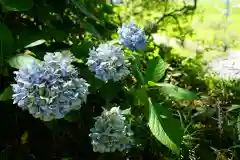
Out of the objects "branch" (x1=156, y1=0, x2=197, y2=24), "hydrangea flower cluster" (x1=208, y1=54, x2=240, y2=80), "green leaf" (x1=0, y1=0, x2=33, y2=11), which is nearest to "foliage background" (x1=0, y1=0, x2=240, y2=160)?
"green leaf" (x1=0, y1=0, x2=33, y2=11)

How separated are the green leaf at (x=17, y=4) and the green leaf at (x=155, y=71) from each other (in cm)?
27

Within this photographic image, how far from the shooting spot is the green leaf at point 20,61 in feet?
2.32

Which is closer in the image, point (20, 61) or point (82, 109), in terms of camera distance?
point (20, 61)

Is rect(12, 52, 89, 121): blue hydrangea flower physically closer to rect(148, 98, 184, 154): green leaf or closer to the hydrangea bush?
the hydrangea bush

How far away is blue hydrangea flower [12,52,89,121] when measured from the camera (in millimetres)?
635

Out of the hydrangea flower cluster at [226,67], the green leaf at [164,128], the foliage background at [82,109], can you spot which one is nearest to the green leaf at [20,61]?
the foliage background at [82,109]

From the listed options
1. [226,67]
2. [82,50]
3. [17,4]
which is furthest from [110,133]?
[226,67]

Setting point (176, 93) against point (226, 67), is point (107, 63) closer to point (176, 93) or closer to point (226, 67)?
point (176, 93)

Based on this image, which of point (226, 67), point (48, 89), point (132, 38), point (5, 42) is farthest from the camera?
point (226, 67)

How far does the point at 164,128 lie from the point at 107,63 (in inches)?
6.3

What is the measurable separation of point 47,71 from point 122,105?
277 millimetres

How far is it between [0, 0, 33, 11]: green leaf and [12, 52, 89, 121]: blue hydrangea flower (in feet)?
0.52

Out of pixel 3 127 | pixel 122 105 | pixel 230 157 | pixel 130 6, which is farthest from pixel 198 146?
pixel 130 6

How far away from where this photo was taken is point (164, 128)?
73 cm
